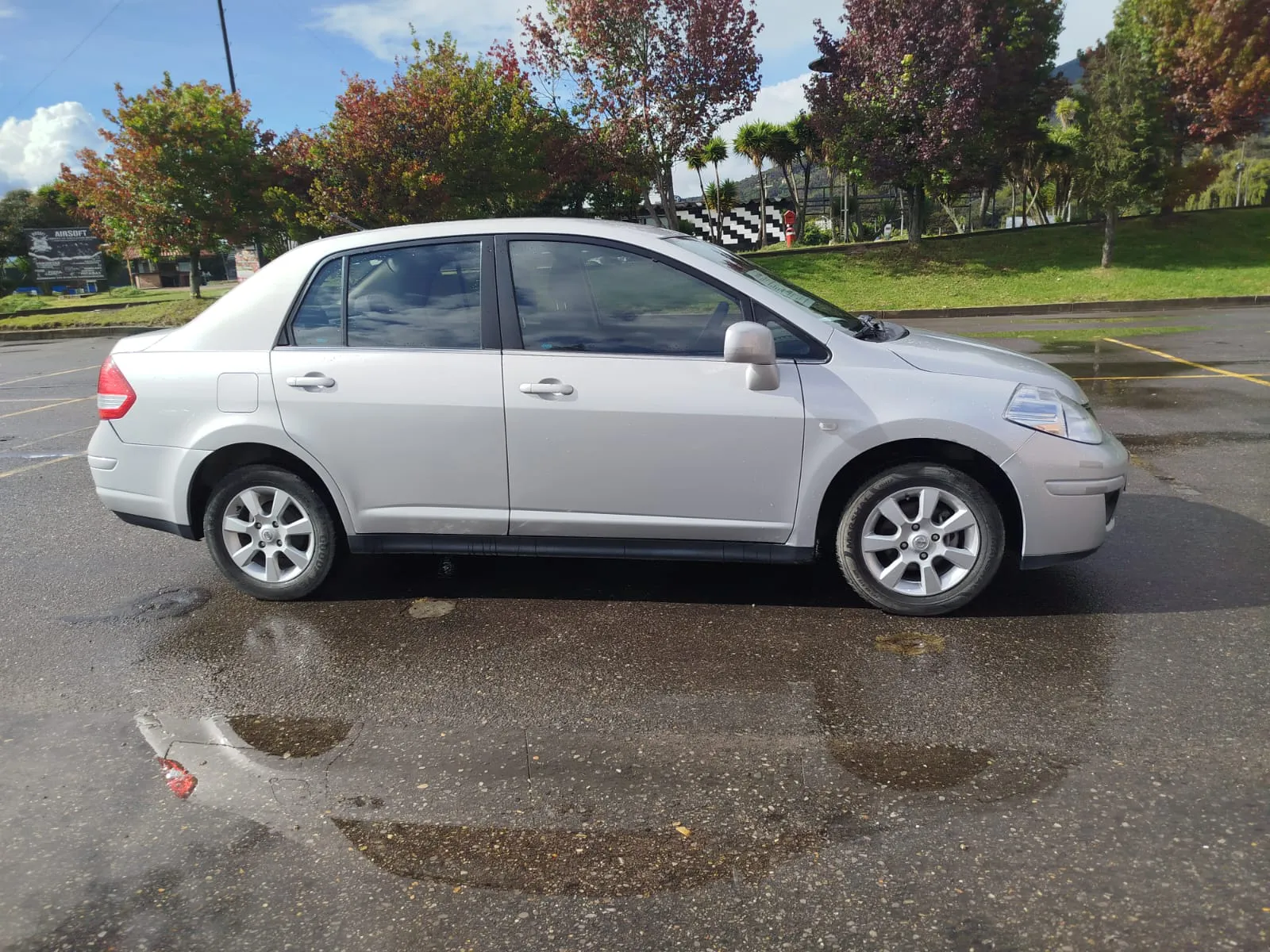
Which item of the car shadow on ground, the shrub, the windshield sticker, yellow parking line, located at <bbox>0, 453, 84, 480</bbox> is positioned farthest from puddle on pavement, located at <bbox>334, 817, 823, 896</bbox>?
the shrub

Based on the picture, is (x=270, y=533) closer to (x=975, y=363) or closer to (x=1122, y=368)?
(x=975, y=363)

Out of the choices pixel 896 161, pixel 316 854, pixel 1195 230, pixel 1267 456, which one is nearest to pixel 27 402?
pixel 316 854

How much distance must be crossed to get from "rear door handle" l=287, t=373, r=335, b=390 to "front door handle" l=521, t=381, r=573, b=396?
2.92 feet

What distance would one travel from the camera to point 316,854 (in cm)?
262

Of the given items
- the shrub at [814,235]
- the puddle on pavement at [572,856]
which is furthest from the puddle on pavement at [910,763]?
the shrub at [814,235]

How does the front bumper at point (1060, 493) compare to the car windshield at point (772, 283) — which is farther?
the car windshield at point (772, 283)

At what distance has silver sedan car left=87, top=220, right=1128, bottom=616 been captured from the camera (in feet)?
13.0

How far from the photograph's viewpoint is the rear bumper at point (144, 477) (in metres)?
4.41

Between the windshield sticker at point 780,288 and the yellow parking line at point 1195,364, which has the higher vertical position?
the windshield sticker at point 780,288

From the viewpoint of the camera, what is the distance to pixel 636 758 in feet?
10.1

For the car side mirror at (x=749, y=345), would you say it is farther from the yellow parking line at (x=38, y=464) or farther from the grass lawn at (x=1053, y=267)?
the grass lawn at (x=1053, y=267)

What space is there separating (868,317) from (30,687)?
4.16 m

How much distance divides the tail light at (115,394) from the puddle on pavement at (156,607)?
0.91 metres

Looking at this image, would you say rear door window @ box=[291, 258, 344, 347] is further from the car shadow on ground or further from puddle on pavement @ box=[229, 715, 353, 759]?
puddle on pavement @ box=[229, 715, 353, 759]
